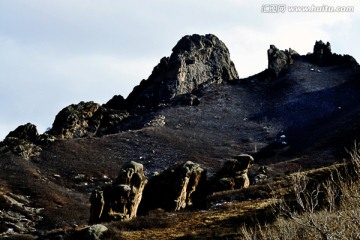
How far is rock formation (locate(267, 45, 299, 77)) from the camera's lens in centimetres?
16412

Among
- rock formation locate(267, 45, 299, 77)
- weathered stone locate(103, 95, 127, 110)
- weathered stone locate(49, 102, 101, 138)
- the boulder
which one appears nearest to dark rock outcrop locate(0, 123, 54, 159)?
Answer: the boulder

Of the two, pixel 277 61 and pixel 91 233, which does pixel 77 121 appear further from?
pixel 91 233

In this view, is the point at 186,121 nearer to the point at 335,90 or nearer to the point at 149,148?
the point at 149,148

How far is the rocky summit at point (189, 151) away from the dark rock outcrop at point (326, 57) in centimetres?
37

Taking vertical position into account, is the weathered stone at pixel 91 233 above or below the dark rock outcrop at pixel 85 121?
below

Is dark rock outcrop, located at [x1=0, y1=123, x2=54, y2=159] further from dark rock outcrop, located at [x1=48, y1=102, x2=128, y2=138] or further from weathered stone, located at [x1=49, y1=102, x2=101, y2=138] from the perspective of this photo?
weathered stone, located at [x1=49, y1=102, x2=101, y2=138]

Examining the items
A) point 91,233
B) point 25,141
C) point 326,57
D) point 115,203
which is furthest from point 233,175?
point 326,57

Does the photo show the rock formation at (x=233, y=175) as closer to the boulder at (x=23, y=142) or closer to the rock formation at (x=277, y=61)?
the boulder at (x=23, y=142)

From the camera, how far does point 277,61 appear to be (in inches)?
6511

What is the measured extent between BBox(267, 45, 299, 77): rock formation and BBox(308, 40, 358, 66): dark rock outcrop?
9386mm

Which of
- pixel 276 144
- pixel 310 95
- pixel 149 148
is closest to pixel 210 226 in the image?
pixel 149 148

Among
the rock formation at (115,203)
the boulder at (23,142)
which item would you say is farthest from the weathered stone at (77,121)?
the rock formation at (115,203)

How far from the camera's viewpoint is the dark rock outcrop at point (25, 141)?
95.8 m

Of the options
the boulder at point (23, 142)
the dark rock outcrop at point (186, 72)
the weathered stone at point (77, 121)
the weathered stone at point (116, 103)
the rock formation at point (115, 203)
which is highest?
the dark rock outcrop at point (186, 72)
